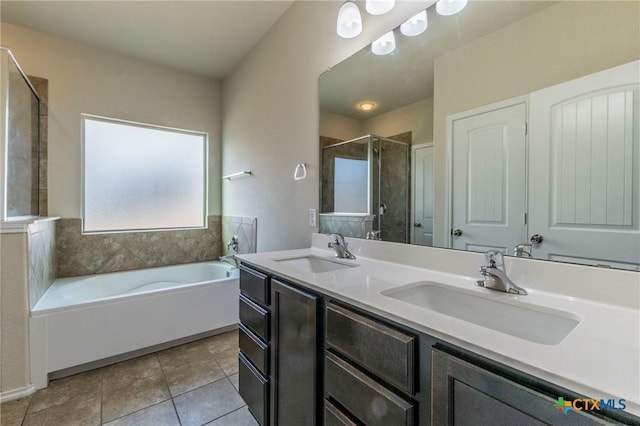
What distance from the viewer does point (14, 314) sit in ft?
5.51

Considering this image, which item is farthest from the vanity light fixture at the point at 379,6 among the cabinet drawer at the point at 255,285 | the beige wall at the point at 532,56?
the cabinet drawer at the point at 255,285

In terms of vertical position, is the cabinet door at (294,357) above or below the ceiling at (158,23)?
below

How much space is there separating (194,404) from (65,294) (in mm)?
1588

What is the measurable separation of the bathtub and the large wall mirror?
1736 mm

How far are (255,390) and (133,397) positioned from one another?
0.90 meters

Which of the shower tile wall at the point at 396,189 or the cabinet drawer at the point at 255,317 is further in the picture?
the shower tile wall at the point at 396,189

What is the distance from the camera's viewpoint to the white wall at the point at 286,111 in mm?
1830

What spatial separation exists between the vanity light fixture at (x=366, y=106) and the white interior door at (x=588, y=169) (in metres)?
0.79

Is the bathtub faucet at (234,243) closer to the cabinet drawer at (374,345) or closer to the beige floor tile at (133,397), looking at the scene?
the beige floor tile at (133,397)

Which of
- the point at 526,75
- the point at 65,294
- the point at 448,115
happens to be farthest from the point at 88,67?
the point at 526,75

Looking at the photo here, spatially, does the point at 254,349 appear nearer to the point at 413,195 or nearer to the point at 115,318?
the point at 413,195

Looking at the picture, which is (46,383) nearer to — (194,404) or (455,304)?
(194,404)

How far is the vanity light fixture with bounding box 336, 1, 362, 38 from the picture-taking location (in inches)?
60.2

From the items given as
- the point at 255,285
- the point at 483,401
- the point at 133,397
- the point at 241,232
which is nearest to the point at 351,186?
the point at 255,285
